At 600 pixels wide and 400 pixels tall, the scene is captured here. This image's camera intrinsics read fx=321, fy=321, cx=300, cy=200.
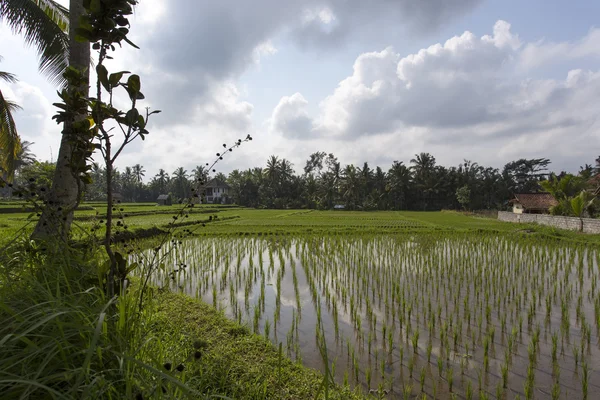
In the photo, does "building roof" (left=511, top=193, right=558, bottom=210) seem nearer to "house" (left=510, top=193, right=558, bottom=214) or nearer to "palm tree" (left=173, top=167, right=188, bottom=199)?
"house" (left=510, top=193, right=558, bottom=214)

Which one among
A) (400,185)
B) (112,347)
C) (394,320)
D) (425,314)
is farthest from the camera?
(400,185)

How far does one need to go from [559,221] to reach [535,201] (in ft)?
39.8

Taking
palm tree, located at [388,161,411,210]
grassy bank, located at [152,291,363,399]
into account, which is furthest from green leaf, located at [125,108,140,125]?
palm tree, located at [388,161,411,210]

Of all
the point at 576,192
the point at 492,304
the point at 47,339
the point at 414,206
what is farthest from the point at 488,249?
the point at 414,206

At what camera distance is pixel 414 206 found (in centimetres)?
4309

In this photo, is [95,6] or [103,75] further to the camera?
[103,75]

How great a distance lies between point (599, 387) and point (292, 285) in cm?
446

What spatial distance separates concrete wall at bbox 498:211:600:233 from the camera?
45.3ft

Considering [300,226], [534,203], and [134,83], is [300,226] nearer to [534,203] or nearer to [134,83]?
[134,83]

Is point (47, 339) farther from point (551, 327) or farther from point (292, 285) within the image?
point (551, 327)

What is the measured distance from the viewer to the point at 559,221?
16.6 meters

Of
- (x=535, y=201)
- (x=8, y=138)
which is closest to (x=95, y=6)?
(x=8, y=138)

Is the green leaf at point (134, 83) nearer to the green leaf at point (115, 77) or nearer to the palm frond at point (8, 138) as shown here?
the green leaf at point (115, 77)

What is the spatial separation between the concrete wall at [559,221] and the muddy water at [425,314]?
21.4ft
